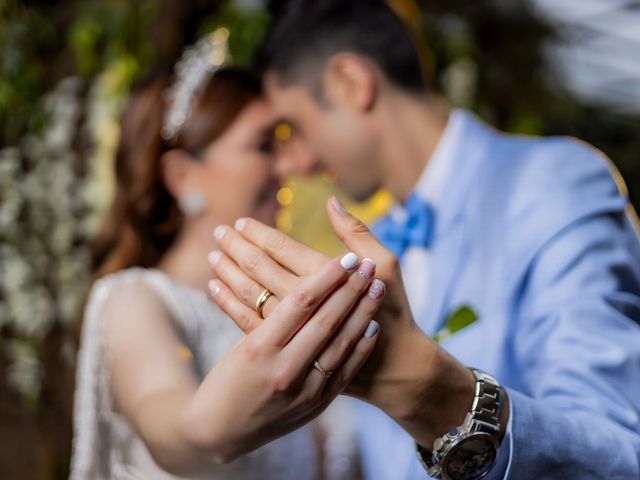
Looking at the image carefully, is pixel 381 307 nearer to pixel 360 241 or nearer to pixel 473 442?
pixel 360 241

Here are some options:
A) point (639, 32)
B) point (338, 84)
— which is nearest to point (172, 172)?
point (338, 84)

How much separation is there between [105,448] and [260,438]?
24.4 inches

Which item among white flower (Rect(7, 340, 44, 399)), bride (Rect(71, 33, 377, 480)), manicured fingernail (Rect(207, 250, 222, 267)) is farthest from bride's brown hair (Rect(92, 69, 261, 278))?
manicured fingernail (Rect(207, 250, 222, 267))

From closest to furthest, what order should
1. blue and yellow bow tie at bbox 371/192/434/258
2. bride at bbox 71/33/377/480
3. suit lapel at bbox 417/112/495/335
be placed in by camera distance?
bride at bbox 71/33/377/480 → suit lapel at bbox 417/112/495/335 → blue and yellow bow tie at bbox 371/192/434/258

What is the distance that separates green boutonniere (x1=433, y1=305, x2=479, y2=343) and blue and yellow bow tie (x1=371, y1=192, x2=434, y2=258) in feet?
0.69

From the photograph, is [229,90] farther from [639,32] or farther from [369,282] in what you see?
[639,32]

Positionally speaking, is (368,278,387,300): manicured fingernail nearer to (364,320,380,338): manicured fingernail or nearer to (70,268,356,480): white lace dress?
(364,320,380,338): manicured fingernail

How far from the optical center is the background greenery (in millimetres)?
2123

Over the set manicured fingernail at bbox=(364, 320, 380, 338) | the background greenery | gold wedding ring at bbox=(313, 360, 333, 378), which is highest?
manicured fingernail at bbox=(364, 320, 380, 338)

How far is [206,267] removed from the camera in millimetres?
1561

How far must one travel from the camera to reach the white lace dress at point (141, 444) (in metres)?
1.25

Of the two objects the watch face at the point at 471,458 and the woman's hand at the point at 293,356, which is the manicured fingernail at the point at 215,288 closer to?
the woman's hand at the point at 293,356

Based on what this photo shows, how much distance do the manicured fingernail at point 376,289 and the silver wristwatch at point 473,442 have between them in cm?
16

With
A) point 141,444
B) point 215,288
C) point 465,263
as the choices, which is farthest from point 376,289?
point 141,444
